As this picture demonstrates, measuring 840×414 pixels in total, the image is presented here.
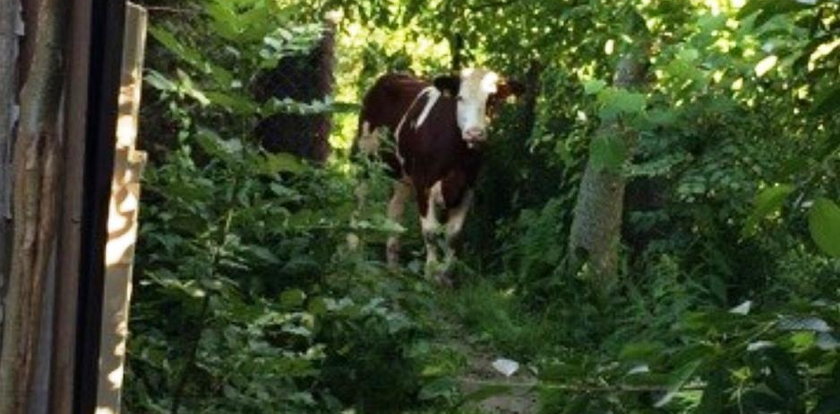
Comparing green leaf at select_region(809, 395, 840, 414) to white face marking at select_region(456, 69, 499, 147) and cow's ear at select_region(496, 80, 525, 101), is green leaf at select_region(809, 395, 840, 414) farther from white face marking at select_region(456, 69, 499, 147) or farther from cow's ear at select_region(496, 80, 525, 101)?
cow's ear at select_region(496, 80, 525, 101)

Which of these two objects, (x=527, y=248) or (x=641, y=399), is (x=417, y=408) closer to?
(x=641, y=399)

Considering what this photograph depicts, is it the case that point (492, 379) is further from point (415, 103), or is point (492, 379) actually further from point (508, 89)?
point (415, 103)

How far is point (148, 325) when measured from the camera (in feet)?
17.8

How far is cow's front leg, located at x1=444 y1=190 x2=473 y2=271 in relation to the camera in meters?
13.9

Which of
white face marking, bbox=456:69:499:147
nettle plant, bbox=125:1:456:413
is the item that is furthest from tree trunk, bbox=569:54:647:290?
nettle plant, bbox=125:1:456:413

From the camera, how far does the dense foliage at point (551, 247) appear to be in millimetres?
2508

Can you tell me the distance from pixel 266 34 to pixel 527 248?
833cm

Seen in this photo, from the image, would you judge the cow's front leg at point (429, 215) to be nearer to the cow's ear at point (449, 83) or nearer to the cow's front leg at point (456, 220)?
the cow's front leg at point (456, 220)

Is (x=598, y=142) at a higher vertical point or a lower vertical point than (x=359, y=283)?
higher

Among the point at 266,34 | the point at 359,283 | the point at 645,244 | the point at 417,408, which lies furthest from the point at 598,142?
the point at 645,244

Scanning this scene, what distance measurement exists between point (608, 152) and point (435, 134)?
10098 mm

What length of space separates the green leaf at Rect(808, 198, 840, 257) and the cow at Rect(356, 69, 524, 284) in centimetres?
1129

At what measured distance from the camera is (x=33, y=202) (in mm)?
2398

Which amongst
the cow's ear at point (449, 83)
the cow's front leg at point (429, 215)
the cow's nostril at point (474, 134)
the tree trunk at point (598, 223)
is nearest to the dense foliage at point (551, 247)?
the tree trunk at point (598, 223)
